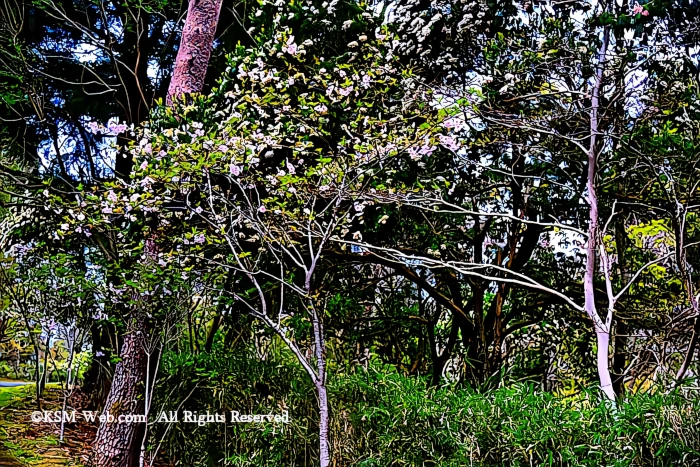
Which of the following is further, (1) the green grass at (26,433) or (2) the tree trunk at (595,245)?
(1) the green grass at (26,433)

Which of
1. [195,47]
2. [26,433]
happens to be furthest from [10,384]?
[195,47]

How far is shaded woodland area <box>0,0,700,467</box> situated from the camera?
2615 millimetres

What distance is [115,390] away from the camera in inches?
135

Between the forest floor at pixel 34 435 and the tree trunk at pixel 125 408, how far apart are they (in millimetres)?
345

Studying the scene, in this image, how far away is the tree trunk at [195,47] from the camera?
3658 mm

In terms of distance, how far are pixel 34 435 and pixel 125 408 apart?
4.11 feet

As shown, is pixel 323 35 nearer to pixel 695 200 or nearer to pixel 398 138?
pixel 398 138

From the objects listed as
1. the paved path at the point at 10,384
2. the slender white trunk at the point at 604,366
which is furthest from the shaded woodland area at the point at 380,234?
the paved path at the point at 10,384

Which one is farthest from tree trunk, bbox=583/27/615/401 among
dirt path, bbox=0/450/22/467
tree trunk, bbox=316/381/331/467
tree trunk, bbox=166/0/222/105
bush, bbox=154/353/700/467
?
dirt path, bbox=0/450/22/467

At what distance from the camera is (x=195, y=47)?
372 centimetres

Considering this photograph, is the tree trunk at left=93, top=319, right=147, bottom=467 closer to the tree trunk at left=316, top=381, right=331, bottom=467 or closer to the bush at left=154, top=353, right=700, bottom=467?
the bush at left=154, top=353, right=700, bottom=467

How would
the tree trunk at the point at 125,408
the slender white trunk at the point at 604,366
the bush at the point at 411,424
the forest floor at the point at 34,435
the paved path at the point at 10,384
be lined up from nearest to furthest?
the bush at the point at 411,424, the slender white trunk at the point at 604,366, the tree trunk at the point at 125,408, the forest floor at the point at 34,435, the paved path at the point at 10,384

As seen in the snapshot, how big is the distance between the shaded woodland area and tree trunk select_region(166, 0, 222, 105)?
2 centimetres

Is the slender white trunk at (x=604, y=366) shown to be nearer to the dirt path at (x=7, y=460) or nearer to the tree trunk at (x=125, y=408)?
the tree trunk at (x=125, y=408)
